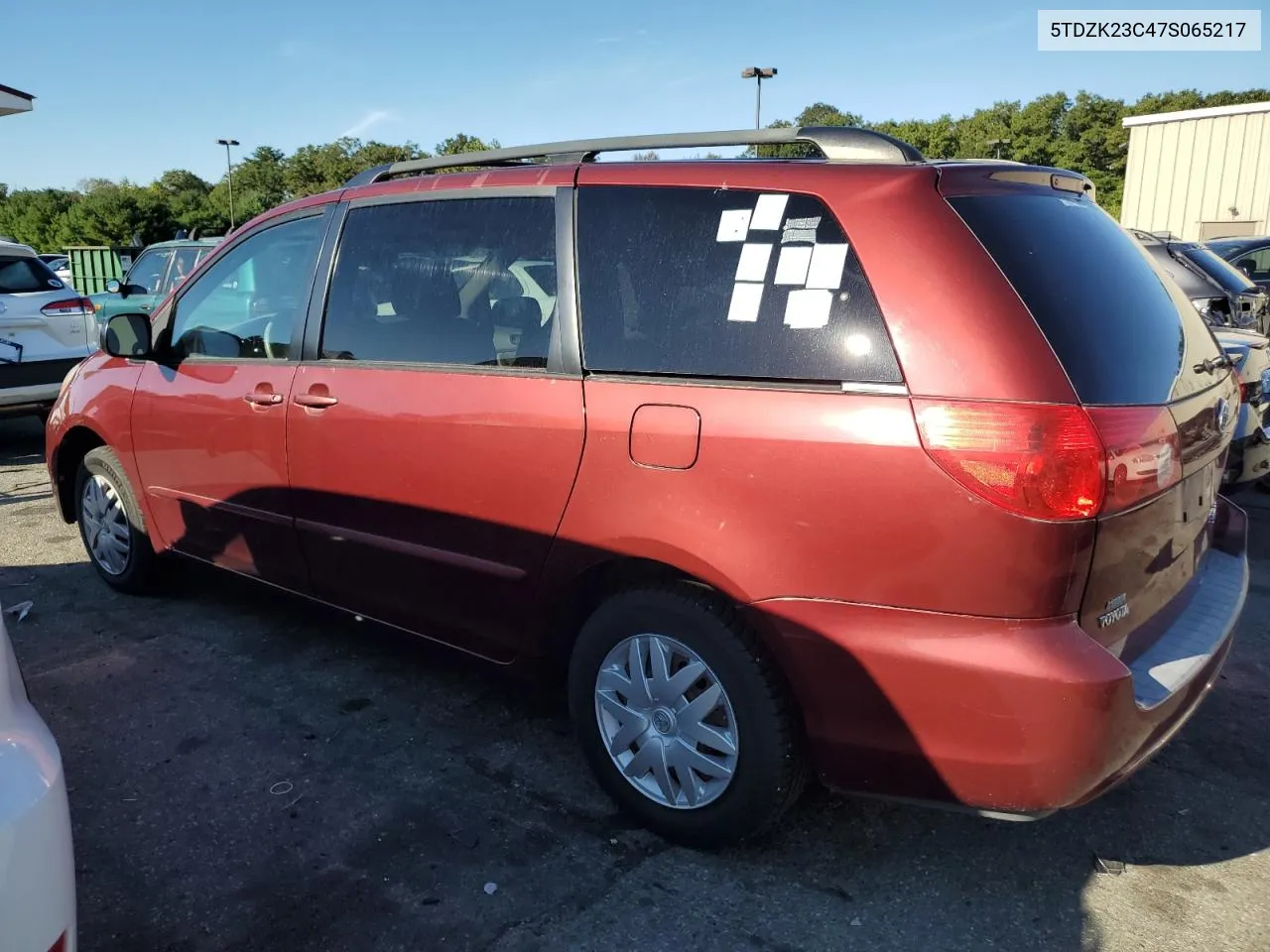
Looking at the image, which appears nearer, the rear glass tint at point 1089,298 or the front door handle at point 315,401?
the rear glass tint at point 1089,298

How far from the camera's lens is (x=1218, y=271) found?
8008 millimetres

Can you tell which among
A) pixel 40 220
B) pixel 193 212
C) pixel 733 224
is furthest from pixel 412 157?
pixel 733 224

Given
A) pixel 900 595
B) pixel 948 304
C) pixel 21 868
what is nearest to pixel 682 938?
pixel 900 595

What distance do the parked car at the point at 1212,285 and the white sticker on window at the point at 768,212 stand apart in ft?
19.8

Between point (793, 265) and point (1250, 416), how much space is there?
4.10 m

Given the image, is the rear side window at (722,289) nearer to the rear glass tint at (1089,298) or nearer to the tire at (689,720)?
the rear glass tint at (1089,298)

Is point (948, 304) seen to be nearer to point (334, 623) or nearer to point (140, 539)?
point (334, 623)

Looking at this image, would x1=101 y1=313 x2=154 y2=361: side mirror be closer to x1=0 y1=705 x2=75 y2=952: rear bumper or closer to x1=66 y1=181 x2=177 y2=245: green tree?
x1=0 y1=705 x2=75 y2=952: rear bumper

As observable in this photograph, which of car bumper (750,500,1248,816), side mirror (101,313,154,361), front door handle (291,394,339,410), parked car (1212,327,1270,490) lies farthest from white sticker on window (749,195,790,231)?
parked car (1212,327,1270,490)

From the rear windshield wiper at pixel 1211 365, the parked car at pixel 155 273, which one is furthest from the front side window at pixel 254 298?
the parked car at pixel 155 273

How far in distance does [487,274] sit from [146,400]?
1.98 m

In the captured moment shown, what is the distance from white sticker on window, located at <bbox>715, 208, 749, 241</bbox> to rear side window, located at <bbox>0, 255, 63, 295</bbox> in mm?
7424

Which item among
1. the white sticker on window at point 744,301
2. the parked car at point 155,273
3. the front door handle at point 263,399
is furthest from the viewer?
the parked car at point 155,273

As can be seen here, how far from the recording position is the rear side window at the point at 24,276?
25.7ft
